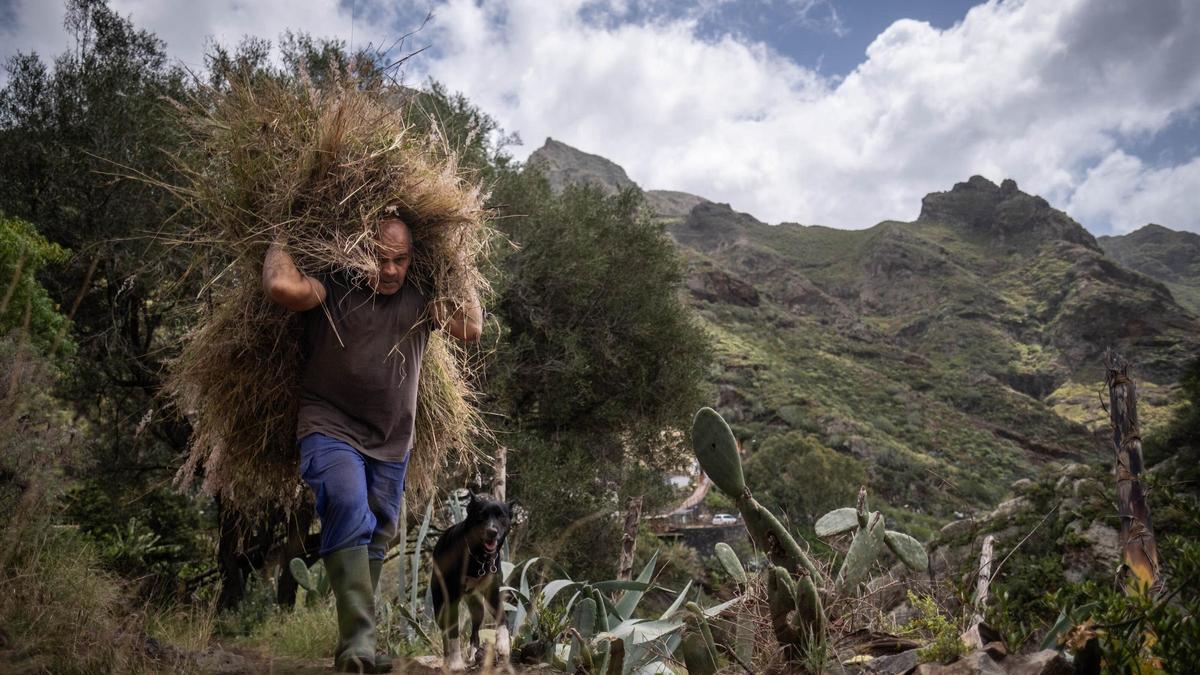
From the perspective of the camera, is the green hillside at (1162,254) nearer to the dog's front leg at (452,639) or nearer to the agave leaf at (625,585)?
the agave leaf at (625,585)

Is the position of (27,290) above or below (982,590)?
above

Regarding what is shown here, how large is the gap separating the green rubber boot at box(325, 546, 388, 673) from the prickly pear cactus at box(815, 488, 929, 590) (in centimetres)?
165

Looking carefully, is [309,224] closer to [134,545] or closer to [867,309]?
[134,545]

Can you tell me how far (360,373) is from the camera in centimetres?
263

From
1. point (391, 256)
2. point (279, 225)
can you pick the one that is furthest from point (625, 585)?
point (279, 225)

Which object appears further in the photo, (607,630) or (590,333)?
(590,333)

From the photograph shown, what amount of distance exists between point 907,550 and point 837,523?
10.7 inches

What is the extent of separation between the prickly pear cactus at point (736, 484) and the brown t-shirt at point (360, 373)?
4.00ft

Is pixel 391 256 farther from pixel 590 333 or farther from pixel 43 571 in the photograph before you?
pixel 590 333

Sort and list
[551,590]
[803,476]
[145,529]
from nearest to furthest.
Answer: [551,590] → [145,529] → [803,476]

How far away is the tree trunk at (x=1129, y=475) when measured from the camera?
324 centimetres

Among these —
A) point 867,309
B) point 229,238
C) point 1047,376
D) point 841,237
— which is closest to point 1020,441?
point 1047,376

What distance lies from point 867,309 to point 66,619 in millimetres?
87434

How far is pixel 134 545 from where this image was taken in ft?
26.6
